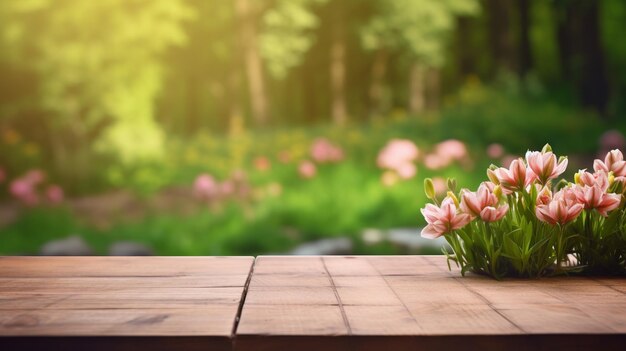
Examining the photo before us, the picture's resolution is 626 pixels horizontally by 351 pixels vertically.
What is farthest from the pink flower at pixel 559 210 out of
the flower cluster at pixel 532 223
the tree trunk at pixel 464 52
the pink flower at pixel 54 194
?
the tree trunk at pixel 464 52

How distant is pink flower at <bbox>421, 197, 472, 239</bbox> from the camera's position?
1907 millimetres

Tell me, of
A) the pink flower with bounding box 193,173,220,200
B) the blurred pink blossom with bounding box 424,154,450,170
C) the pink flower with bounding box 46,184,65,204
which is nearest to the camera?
the pink flower with bounding box 193,173,220,200

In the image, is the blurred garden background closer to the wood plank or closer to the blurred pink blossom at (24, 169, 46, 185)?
the blurred pink blossom at (24, 169, 46, 185)

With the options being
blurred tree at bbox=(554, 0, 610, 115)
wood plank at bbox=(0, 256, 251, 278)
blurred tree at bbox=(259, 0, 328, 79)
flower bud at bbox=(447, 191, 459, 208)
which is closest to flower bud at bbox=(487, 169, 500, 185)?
flower bud at bbox=(447, 191, 459, 208)

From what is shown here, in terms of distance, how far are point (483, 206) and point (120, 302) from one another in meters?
0.89

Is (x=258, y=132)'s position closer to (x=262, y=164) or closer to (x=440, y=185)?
(x=262, y=164)

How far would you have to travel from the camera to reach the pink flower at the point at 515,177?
1969mm

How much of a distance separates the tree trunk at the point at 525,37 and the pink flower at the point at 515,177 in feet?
33.7

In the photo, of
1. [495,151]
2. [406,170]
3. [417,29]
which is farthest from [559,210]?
[417,29]

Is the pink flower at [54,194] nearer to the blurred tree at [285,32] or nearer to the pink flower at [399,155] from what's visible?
the pink flower at [399,155]

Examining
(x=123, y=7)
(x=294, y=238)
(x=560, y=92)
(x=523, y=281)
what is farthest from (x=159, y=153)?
(x=523, y=281)

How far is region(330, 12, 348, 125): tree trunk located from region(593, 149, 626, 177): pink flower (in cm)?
996

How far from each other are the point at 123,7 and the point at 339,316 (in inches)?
312

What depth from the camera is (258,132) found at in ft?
35.0
